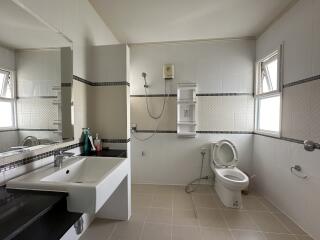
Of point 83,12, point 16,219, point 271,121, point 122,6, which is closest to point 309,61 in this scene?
point 271,121

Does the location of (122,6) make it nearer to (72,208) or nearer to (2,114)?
(2,114)

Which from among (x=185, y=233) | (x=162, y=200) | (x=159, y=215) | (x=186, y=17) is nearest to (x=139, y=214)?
(x=159, y=215)

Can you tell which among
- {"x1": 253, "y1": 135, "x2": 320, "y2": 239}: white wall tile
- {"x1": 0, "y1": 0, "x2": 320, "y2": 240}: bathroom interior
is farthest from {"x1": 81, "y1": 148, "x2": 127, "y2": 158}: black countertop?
{"x1": 253, "y1": 135, "x2": 320, "y2": 239}: white wall tile

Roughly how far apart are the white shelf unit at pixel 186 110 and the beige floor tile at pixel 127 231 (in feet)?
4.85

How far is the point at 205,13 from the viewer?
7.07 feet

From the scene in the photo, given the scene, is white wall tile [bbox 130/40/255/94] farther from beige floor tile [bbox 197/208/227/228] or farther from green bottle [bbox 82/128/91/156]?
beige floor tile [bbox 197/208/227/228]

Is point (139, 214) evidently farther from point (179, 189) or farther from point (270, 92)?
point (270, 92)

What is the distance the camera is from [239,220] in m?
2.05

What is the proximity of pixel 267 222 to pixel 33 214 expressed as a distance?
231cm

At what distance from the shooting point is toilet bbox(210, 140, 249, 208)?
2.22 metres

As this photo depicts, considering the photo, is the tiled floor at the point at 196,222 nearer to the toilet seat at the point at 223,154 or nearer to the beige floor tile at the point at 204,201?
the beige floor tile at the point at 204,201

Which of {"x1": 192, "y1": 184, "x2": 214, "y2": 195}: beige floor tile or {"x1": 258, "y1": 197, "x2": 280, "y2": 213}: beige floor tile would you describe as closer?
{"x1": 258, "y1": 197, "x2": 280, "y2": 213}: beige floor tile

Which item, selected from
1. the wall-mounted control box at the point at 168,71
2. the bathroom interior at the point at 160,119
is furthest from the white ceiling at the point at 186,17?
the wall-mounted control box at the point at 168,71

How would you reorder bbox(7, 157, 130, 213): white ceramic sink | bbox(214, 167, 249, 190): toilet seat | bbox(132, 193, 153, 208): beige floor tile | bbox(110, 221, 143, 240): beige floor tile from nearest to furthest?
1. bbox(7, 157, 130, 213): white ceramic sink
2. bbox(110, 221, 143, 240): beige floor tile
3. bbox(214, 167, 249, 190): toilet seat
4. bbox(132, 193, 153, 208): beige floor tile
